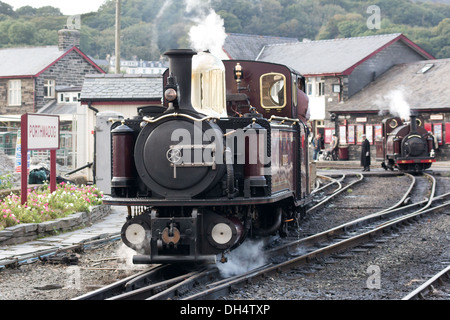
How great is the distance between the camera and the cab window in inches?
435

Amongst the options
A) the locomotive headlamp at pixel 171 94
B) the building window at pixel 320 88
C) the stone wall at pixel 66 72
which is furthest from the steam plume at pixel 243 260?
the stone wall at pixel 66 72

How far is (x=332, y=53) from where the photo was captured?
4778 cm

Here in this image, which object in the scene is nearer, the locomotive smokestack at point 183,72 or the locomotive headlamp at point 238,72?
the locomotive smokestack at point 183,72

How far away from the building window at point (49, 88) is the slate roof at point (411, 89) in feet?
61.4

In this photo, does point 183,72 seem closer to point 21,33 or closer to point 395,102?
point 395,102

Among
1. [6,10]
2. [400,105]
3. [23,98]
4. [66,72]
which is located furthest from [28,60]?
[6,10]

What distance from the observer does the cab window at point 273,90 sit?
435 inches

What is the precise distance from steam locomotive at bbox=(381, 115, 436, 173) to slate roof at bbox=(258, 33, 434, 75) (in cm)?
1633

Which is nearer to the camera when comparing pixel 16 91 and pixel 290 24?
pixel 16 91

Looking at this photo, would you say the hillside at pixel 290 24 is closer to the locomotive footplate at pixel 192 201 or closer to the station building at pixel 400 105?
the station building at pixel 400 105

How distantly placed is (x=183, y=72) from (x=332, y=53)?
40061 millimetres

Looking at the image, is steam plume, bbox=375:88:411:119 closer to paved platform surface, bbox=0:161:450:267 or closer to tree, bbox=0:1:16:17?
paved platform surface, bbox=0:161:450:267

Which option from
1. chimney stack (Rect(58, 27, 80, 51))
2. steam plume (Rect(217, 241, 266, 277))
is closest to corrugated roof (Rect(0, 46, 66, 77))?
chimney stack (Rect(58, 27, 80, 51))
